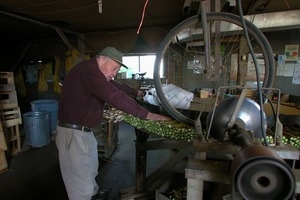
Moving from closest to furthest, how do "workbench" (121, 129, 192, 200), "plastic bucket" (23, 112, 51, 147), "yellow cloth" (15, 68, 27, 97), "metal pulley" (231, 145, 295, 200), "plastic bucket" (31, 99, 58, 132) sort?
"metal pulley" (231, 145, 295, 200)
"workbench" (121, 129, 192, 200)
"plastic bucket" (23, 112, 51, 147)
"plastic bucket" (31, 99, 58, 132)
"yellow cloth" (15, 68, 27, 97)

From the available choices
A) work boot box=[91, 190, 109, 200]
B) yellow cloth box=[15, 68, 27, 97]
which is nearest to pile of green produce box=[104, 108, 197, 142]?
work boot box=[91, 190, 109, 200]

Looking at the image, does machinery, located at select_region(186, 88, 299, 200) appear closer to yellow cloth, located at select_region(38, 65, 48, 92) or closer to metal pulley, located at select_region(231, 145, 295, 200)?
metal pulley, located at select_region(231, 145, 295, 200)

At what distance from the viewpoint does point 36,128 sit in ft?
11.7

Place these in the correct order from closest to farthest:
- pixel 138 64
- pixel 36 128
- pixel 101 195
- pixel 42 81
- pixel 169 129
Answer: pixel 169 129 → pixel 101 195 → pixel 36 128 → pixel 138 64 → pixel 42 81

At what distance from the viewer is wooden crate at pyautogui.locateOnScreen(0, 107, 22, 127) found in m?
3.11

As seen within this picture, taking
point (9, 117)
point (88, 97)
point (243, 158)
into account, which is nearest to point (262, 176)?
point (243, 158)

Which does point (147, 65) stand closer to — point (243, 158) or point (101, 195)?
point (101, 195)

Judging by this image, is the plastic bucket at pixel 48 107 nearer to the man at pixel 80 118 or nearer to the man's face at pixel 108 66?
the man at pixel 80 118

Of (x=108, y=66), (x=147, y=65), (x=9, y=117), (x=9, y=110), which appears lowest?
(x=9, y=117)

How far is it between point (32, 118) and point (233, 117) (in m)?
3.54

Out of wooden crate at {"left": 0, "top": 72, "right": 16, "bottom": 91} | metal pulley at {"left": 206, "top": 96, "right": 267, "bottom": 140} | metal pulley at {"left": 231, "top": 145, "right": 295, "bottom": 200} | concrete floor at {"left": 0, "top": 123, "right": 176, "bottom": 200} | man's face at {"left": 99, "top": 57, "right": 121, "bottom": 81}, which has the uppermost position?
man's face at {"left": 99, "top": 57, "right": 121, "bottom": 81}

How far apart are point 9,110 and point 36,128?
0.53 metres

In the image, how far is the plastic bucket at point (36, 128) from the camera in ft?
11.6

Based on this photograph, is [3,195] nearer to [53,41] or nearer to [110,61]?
[110,61]
